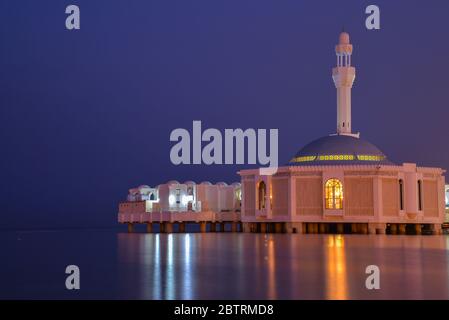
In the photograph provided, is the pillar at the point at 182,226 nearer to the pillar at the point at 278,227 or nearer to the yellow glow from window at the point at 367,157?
the pillar at the point at 278,227

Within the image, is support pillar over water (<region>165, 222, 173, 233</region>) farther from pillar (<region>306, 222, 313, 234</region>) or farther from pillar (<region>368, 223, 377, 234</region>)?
pillar (<region>368, 223, 377, 234</region>)

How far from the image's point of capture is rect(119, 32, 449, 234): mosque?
229ft

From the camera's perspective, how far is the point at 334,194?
7069 centimetres

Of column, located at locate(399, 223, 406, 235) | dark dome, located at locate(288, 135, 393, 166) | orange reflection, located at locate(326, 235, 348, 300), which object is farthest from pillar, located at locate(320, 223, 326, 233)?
orange reflection, located at locate(326, 235, 348, 300)

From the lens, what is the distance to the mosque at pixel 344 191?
2746 inches

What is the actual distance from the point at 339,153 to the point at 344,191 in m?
5.14

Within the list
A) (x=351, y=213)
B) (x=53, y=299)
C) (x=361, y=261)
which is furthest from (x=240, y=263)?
(x=351, y=213)

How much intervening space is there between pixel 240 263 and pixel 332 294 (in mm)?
11068

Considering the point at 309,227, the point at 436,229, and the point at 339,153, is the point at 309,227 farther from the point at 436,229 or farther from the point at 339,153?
the point at 436,229

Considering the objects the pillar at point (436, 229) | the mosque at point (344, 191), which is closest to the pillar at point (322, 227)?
the mosque at point (344, 191)

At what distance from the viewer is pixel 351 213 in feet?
230

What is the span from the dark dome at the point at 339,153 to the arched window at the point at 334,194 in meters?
2.58

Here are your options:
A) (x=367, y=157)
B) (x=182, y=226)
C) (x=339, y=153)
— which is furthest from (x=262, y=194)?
(x=182, y=226)
